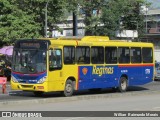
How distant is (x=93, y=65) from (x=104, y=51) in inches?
46.5

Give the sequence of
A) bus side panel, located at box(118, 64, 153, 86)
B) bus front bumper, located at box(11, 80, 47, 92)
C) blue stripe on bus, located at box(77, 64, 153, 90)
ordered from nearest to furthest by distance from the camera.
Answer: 1. bus front bumper, located at box(11, 80, 47, 92)
2. blue stripe on bus, located at box(77, 64, 153, 90)
3. bus side panel, located at box(118, 64, 153, 86)

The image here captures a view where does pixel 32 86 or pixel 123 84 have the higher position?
pixel 32 86

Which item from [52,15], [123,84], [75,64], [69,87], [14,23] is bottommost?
[123,84]

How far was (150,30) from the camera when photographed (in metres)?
80.4

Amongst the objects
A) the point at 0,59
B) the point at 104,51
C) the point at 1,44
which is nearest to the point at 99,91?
the point at 104,51

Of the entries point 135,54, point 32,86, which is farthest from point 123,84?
point 32,86

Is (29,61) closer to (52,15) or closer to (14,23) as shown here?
(14,23)

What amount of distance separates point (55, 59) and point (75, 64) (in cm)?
152

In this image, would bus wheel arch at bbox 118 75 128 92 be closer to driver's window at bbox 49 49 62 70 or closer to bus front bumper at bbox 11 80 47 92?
driver's window at bbox 49 49 62 70

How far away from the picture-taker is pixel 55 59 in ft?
76.9

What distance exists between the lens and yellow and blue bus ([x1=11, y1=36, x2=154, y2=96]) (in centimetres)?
2319

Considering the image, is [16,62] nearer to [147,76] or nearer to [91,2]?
[147,76]

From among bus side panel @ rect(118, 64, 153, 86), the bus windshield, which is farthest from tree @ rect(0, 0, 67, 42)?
the bus windshield

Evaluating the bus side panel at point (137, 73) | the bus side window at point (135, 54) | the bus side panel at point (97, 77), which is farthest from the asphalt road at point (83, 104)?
the bus side window at point (135, 54)
